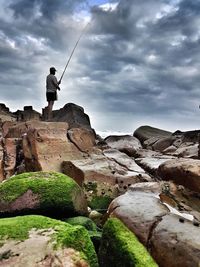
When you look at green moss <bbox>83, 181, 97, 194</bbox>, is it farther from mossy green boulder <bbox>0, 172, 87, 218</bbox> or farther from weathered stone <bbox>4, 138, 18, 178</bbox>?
weathered stone <bbox>4, 138, 18, 178</bbox>

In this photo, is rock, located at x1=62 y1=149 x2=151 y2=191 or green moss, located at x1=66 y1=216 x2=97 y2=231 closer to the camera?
green moss, located at x1=66 y1=216 x2=97 y2=231

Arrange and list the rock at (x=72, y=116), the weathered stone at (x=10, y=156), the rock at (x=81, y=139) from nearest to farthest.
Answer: the weathered stone at (x=10, y=156)
the rock at (x=81, y=139)
the rock at (x=72, y=116)

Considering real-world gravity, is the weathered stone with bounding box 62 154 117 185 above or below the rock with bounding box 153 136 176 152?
below

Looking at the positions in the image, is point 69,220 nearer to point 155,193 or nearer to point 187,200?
point 155,193

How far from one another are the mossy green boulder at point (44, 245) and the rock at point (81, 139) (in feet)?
21.0

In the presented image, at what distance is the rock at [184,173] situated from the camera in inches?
341

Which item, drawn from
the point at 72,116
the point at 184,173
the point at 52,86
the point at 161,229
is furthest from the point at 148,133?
the point at 161,229

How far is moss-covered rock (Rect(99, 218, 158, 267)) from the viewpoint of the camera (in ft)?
14.5

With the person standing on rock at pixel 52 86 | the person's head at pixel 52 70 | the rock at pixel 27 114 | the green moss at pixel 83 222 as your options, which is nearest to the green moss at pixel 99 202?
the green moss at pixel 83 222

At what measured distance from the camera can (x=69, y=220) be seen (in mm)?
6574

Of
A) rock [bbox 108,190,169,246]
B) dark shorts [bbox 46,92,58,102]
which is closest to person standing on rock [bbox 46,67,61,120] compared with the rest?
dark shorts [bbox 46,92,58,102]

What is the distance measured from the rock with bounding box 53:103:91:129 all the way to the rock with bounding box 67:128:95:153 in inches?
257

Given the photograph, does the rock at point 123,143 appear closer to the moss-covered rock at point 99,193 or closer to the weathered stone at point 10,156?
the weathered stone at point 10,156

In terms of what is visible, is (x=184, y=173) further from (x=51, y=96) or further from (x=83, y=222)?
(x=51, y=96)
